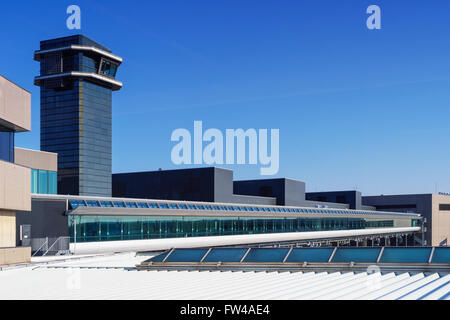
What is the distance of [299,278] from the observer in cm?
1330

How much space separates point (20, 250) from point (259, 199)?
65.1 m

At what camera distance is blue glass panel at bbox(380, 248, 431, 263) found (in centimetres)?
1441

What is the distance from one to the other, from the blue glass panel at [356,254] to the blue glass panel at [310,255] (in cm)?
28

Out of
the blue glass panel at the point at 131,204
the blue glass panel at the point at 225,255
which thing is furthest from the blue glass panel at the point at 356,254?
the blue glass panel at the point at 131,204

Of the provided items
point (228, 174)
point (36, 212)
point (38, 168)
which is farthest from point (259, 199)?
point (36, 212)

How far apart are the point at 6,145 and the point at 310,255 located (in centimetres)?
1650

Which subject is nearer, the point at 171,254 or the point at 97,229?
the point at 171,254

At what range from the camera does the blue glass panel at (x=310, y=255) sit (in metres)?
15.7

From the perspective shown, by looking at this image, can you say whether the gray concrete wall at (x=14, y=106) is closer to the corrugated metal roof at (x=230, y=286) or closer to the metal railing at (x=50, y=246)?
the metal railing at (x=50, y=246)

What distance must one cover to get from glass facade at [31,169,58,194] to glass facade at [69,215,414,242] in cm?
1927

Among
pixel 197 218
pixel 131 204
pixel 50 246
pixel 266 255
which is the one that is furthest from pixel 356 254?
pixel 197 218

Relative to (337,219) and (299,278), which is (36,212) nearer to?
(299,278)

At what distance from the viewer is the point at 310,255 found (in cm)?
1622

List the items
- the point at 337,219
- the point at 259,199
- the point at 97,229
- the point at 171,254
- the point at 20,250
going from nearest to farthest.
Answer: the point at 171,254 → the point at 20,250 → the point at 97,229 → the point at 337,219 → the point at 259,199
